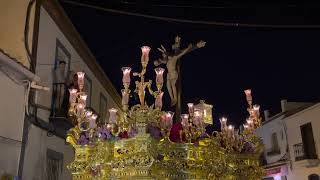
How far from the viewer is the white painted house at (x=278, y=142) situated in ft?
67.9

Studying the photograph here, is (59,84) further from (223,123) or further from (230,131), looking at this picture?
(230,131)

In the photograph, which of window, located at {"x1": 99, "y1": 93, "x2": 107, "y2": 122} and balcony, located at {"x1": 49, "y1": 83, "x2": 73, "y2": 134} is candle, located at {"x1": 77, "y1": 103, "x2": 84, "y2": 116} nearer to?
balcony, located at {"x1": 49, "y1": 83, "x2": 73, "y2": 134}

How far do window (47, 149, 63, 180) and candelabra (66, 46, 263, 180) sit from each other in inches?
158

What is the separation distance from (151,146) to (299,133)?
53.2ft

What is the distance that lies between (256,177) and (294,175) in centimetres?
1550

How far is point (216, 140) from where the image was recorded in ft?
17.6

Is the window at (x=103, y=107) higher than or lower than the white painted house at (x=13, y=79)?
higher

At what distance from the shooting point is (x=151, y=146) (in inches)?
181

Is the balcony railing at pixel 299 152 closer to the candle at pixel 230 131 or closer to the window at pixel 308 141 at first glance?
the window at pixel 308 141

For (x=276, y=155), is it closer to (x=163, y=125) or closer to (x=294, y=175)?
(x=294, y=175)

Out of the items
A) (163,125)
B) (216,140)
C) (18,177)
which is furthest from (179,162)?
(18,177)

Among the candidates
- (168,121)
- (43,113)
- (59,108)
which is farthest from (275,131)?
(168,121)

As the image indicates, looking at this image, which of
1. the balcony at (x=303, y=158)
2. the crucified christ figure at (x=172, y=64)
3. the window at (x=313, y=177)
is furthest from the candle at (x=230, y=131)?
the window at (x=313, y=177)

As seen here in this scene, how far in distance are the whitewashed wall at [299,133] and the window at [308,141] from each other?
0.75 ft
